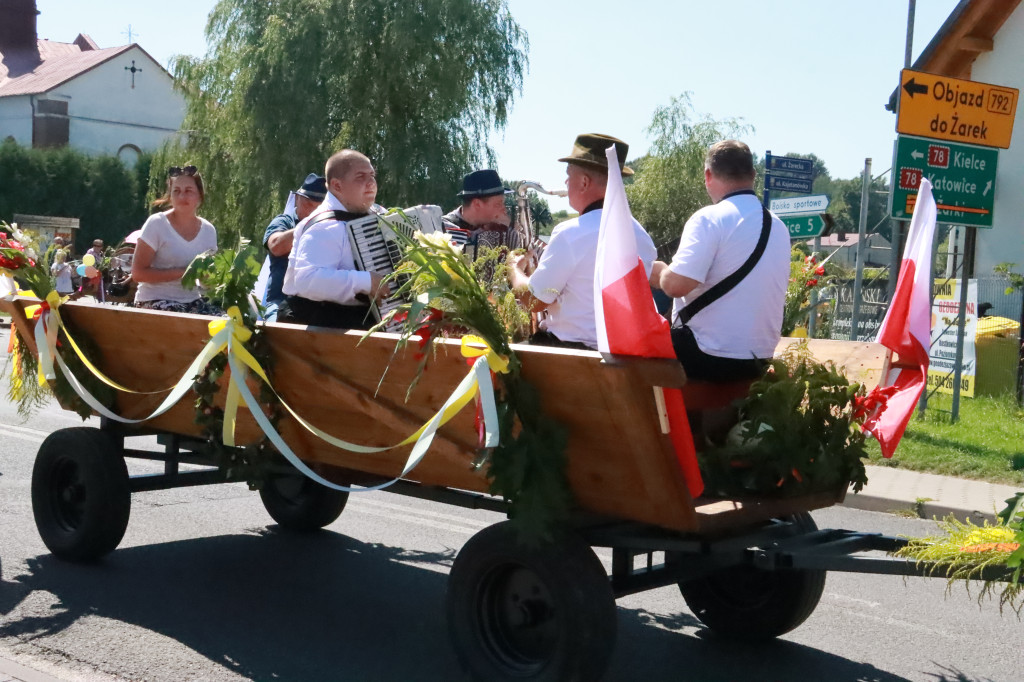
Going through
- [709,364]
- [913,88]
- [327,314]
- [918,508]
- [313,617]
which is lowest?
[313,617]

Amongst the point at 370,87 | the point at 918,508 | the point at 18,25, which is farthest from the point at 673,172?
the point at 18,25

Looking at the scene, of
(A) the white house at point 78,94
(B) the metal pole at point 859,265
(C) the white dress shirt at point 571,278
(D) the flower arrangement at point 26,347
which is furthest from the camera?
(A) the white house at point 78,94

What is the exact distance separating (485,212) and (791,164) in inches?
297

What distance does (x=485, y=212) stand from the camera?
6.45 meters

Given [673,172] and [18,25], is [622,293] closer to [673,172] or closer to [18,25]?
[673,172]

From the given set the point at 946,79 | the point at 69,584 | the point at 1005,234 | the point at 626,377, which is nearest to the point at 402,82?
the point at 1005,234

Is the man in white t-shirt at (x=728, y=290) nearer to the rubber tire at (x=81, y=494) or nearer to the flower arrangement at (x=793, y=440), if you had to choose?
the flower arrangement at (x=793, y=440)

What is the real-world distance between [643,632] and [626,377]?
2029 mm

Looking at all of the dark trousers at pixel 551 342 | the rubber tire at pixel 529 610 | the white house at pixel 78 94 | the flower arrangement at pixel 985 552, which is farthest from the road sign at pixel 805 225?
the white house at pixel 78 94

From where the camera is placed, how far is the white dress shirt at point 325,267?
15.8ft

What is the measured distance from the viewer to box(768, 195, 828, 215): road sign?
12867 mm

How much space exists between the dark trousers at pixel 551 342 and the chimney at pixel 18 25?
6459 centimetres

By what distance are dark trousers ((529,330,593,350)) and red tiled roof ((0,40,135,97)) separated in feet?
191

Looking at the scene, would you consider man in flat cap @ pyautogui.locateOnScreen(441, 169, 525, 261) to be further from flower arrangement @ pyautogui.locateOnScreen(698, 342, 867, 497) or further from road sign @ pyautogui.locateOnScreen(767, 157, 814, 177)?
road sign @ pyautogui.locateOnScreen(767, 157, 814, 177)
